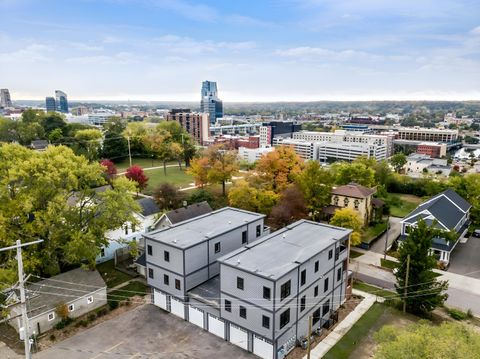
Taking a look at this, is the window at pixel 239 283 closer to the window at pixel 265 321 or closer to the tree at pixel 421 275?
the window at pixel 265 321

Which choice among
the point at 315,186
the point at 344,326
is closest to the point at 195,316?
the point at 344,326

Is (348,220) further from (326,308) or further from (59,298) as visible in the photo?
(59,298)

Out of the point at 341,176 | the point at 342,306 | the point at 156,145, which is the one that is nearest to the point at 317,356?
the point at 342,306

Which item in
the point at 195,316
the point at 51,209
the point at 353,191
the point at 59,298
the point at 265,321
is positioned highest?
the point at 51,209

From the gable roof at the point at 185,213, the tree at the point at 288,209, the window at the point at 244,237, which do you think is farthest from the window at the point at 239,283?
the tree at the point at 288,209

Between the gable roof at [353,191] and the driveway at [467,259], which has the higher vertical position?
the gable roof at [353,191]

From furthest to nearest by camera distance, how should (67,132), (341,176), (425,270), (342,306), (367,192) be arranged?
1. (67,132)
2. (341,176)
3. (367,192)
4. (342,306)
5. (425,270)

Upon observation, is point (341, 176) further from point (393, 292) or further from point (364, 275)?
point (393, 292)
